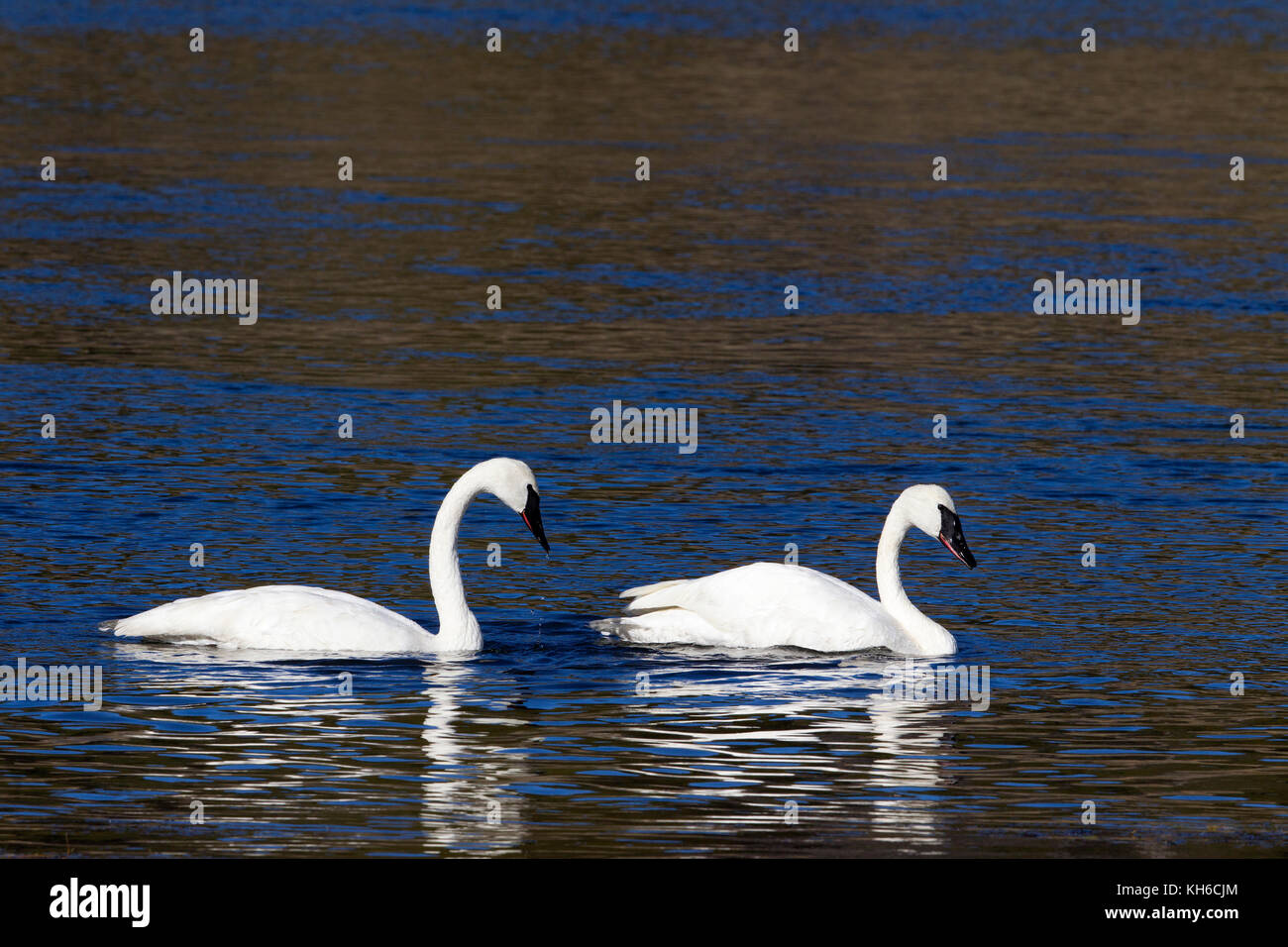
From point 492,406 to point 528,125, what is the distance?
19.8 metres

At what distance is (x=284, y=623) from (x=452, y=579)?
1.03 metres

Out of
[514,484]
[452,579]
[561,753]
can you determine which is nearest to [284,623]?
[452,579]

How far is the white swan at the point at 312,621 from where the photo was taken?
1373cm

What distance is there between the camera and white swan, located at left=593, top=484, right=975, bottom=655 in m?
14.2

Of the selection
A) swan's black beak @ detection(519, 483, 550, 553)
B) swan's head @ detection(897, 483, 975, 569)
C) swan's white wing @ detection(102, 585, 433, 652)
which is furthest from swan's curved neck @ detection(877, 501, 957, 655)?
swan's white wing @ detection(102, 585, 433, 652)

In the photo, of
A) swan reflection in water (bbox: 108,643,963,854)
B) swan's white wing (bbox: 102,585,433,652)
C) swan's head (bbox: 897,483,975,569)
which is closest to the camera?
swan reflection in water (bbox: 108,643,963,854)

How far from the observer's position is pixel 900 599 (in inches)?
572

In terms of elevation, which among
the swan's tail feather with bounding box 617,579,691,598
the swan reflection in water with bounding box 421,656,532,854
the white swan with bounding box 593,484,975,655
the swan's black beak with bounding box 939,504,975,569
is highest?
the swan's black beak with bounding box 939,504,975,569

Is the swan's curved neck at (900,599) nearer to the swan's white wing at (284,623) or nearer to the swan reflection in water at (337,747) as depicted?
the swan reflection in water at (337,747)

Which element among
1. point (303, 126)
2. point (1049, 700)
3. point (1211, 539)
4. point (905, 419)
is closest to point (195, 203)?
point (303, 126)

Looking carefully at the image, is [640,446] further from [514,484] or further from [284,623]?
[284,623]

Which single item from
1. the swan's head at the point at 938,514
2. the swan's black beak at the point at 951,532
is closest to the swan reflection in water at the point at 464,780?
the swan's head at the point at 938,514

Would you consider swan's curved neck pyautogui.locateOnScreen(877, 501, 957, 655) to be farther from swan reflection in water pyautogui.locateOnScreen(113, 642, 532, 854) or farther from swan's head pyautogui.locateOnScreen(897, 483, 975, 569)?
swan reflection in water pyautogui.locateOnScreen(113, 642, 532, 854)

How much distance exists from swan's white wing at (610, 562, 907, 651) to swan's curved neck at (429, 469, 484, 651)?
976mm
